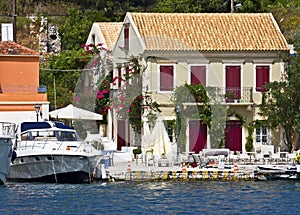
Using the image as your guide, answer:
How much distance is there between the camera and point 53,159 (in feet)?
132

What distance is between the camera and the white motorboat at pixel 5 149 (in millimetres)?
39219

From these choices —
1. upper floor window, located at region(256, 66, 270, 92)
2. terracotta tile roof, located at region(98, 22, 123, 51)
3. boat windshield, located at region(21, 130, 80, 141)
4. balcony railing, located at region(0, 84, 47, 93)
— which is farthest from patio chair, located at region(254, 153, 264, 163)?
terracotta tile roof, located at region(98, 22, 123, 51)

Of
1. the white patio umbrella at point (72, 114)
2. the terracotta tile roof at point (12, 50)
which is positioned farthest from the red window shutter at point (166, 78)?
the terracotta tile roof at point (12, 50)

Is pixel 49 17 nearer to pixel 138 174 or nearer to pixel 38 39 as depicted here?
pixel 38 39

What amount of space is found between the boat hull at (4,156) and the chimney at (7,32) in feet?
59.5

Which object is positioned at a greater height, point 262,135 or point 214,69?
point 214,69

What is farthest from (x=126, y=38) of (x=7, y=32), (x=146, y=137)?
(x=7, y=32)

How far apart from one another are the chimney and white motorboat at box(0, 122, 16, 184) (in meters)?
17.4

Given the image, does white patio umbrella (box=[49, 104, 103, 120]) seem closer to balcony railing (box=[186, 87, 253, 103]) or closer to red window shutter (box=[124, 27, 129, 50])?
red window shutter (box=[124, 27, 129, 50])

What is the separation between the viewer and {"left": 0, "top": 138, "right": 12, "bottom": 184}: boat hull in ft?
129

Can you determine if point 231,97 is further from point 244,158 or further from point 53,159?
point 53,159

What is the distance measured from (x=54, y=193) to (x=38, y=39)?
103 ft

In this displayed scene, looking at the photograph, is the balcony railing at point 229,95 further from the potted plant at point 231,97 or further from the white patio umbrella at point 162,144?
the white patio umbrella at point 162,144

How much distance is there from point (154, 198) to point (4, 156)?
7.22 metres
